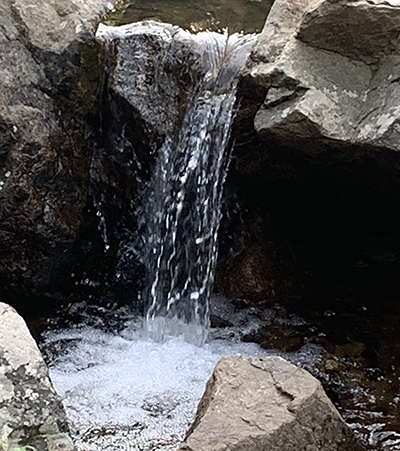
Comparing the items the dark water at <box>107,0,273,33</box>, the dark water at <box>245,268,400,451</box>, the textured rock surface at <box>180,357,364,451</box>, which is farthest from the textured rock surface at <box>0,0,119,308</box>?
the textured rock surface at <box>180,357,364,451</box>

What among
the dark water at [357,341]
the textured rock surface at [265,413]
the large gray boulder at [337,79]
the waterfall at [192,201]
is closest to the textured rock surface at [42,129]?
the waterfall at [192,201]

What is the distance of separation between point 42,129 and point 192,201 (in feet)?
3.35

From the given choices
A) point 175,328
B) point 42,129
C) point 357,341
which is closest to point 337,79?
point 357,341

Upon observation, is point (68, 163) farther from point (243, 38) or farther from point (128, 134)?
point (243, 38)

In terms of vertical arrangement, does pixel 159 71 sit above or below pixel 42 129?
above

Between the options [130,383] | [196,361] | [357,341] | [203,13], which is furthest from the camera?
[203,13]

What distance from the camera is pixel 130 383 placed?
134 inches

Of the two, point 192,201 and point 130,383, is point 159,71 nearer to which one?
point 192,201

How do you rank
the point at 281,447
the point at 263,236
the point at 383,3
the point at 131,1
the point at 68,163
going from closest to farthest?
the point at 281,447, the point at 383,3, the point at 68,163, the point at 263,236, the point at 131,1

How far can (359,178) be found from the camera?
396 centimetres

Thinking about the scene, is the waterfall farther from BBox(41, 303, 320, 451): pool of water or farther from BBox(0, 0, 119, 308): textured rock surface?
BBox(0, 0, 119, 308): textured rock surface

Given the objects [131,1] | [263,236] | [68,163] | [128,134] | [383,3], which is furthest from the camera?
[131,1]

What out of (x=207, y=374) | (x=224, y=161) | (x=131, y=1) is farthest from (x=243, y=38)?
(x=207, y=374)

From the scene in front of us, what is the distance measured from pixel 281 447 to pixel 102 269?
2215 millimetres
